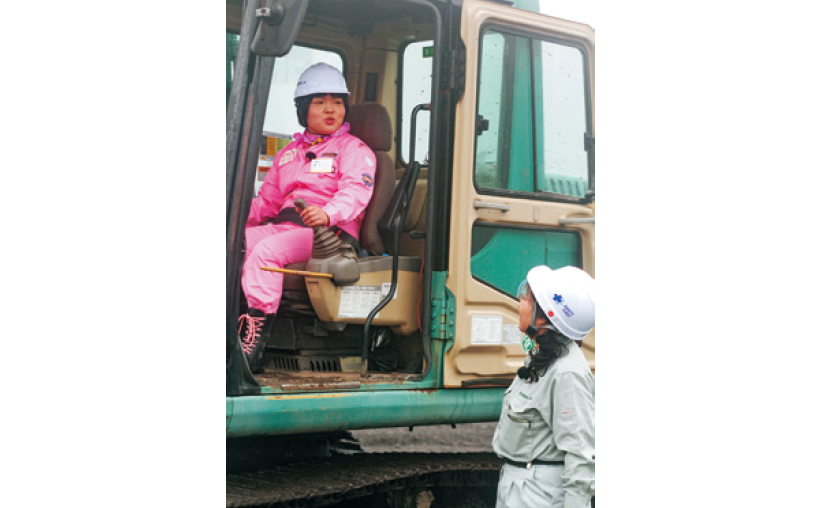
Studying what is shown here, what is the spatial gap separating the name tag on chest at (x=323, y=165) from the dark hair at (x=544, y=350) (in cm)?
156

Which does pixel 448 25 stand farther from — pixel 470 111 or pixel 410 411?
pixel 410 411

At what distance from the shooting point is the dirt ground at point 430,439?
7648 millimetres

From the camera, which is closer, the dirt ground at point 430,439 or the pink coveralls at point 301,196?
the pink coveralls at point 301,196

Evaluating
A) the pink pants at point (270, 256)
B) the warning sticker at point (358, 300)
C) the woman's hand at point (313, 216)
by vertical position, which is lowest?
the warning sticker at point (358, 300)

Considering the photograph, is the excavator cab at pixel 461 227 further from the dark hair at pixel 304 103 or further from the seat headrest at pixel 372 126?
the dark hair at pixel 304 103

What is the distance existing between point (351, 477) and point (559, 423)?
66.6 inches

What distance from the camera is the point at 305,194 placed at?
4234 millimetres

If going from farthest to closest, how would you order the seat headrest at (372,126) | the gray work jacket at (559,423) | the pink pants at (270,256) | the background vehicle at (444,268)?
1. the seat headrest at (372,126)
2. the background vehicle at (444,268)
3. the pink pants at (270,256)
4. the gray work jacket at (559,423)

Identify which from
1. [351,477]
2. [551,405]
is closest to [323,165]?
[351,477]

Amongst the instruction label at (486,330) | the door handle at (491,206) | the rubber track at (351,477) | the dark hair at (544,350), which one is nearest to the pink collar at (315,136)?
the door handle at (491,206)

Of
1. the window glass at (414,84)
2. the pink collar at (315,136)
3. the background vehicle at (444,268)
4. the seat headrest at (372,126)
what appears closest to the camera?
the background vehicle at (444,268)

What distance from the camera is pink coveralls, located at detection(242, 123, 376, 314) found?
151 inches

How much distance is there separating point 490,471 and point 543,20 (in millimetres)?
2263

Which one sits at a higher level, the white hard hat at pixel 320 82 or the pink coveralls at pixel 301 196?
the white hard hat at pixel 320 82
